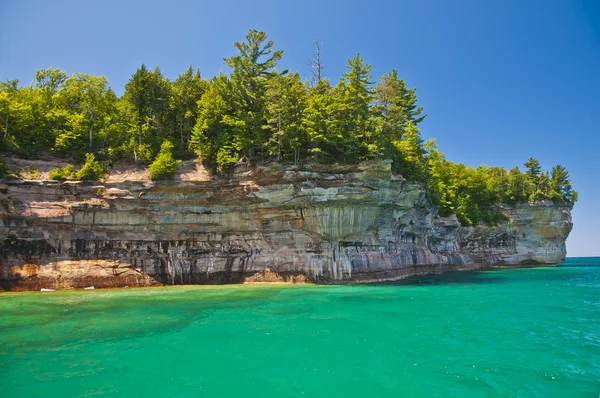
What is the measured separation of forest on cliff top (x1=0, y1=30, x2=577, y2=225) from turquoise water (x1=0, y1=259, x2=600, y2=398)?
16.5 m

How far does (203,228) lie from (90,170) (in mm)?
11408

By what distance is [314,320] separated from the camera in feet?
53.3

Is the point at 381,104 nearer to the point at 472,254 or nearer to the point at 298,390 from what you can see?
the point at 472,254

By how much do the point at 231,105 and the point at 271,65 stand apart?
648cm

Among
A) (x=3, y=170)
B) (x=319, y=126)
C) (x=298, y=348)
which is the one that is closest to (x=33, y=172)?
(x=3, y=170)

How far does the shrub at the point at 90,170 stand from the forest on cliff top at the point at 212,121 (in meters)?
0.09

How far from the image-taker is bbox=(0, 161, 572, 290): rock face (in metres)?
28.8

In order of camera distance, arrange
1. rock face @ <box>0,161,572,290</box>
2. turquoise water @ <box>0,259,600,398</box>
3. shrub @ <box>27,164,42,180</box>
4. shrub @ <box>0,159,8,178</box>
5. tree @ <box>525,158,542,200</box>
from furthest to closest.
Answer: tree @ <box>525,158,542,200</box> < shrub @ <box>27,164,42,180</box> < rock face @ <box>0,161,572,290</box> < shrub @ <box>0,159,8,178</box> < turquoise water @ <box>0,259,600,398</box>

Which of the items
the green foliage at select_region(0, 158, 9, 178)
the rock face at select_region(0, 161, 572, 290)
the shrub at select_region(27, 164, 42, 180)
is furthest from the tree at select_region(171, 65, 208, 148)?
the green foliage at select_region(0, 158, 9, 178)

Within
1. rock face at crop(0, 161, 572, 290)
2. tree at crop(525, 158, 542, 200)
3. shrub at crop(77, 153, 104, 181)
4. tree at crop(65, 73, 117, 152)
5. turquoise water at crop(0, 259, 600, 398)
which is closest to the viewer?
turquoise water at crop(0, 259, 600, 398)

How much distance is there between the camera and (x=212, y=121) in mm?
35531

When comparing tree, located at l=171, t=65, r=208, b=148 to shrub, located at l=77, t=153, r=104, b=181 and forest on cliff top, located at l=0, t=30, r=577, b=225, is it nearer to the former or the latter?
forest on cliff top, located at l=0, t=30, r=577, b=225

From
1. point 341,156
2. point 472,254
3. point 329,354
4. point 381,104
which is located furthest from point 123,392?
point 472,254

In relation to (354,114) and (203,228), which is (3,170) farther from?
(354,114)
